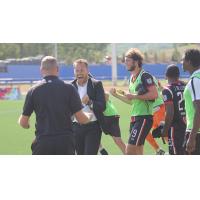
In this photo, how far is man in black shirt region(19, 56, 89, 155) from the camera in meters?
6.77

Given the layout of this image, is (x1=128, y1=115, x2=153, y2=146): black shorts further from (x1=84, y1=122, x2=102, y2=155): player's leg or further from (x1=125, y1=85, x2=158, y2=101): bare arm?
(x1=84, y1=122, x2=102, y2=155): player's leg

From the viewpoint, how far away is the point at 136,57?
8.82m

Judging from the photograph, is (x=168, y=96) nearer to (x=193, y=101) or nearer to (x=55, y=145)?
(x=193, y=101)

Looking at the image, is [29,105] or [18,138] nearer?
[29,105]

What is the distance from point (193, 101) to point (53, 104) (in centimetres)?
166

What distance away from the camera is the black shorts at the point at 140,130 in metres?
8.64

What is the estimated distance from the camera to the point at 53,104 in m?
6.77

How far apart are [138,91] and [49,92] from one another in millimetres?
2209

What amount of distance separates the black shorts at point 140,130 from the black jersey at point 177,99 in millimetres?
530

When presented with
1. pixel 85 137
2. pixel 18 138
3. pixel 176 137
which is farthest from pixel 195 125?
pixel 18 138

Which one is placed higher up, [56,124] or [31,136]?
[56,124]

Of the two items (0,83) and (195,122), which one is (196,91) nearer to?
(195,122)
